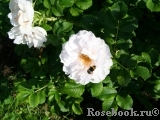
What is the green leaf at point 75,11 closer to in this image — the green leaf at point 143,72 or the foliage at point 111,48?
the foliage at point 111,48

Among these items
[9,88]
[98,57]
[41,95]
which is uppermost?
[98,57]

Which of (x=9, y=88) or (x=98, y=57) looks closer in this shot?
(x=98, y=57)

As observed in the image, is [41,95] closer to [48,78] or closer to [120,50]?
[48,78]

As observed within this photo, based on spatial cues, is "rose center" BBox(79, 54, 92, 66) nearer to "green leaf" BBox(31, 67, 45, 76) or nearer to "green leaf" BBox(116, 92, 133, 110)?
"green leaf" BBox(116, 92, 133, 110)

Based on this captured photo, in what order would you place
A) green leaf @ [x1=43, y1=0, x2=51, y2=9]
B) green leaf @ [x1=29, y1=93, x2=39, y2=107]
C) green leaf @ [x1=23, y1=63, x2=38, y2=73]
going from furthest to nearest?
green leaf @ [x1=23, y1=63, x2=38, y2=73] < green leaf @ [x1=29, y1=93, x2=39, y2=107] < green leaf @ [x1=43, y1=0, x2=51, y2=9]

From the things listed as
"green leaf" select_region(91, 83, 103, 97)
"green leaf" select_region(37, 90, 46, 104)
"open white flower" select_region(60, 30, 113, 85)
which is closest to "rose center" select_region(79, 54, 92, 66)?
"open white flower" select_region(60, 30, 113, 85)

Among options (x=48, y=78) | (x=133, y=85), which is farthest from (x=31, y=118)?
(x=133, y=85)
